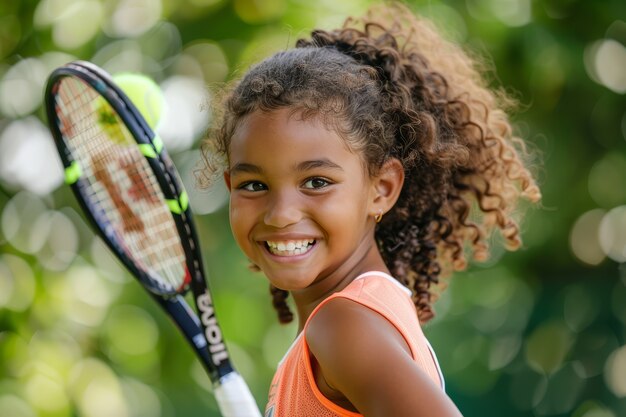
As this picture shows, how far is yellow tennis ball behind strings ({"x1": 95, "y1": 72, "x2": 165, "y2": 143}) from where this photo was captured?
2258mm

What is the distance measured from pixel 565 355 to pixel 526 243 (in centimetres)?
40

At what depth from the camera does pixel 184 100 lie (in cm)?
382

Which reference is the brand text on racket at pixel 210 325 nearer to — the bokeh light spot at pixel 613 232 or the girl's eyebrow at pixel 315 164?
the girl's eyebrow at pixel 315 164

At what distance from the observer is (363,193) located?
1895 millimetres

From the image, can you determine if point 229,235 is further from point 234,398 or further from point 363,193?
point 363,193

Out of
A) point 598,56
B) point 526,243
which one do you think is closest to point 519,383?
point 526,243

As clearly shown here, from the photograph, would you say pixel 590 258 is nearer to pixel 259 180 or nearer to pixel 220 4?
pixel 220 4

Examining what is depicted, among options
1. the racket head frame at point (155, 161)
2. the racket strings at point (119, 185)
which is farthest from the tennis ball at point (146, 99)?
the racket head frame at point (155, 161)

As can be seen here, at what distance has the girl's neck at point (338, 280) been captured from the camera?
6.27 ft

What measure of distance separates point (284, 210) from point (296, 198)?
0.09 ft

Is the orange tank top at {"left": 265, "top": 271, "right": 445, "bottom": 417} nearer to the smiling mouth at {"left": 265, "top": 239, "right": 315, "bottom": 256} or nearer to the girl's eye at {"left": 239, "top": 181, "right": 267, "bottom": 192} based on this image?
the smiling mouth at {"left": 265, "top": 239, "right": 315, "bottom": 256}

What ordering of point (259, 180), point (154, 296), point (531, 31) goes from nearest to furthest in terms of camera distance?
1. point (259, 180)
2. point (154, 296)
3. point (531, 31)

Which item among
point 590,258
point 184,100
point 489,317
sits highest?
point 184,100

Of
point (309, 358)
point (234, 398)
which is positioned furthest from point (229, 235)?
point (309, 358)
